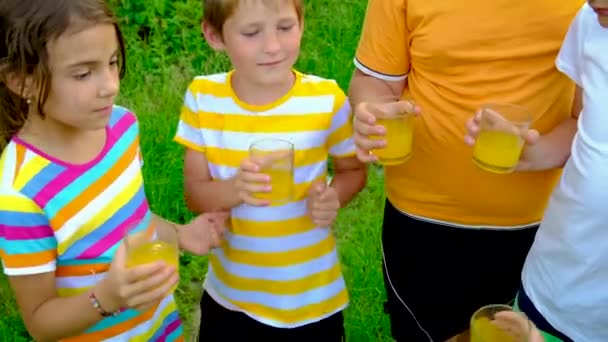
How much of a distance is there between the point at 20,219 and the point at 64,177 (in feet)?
0.50

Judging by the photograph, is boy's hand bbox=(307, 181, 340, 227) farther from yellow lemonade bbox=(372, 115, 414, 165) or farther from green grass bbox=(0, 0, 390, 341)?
green grass bbox=(0, 0, 390, 341)

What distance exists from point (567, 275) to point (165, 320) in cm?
114

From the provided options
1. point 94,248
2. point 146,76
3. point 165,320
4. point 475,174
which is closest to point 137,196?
point 94,248

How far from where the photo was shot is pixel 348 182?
2.52 meters

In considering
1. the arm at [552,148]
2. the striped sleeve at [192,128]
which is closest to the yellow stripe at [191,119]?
the striped sleeve at [192,128]

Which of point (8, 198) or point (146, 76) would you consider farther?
point (146, 76)

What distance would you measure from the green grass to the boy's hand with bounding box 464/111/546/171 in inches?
53.1

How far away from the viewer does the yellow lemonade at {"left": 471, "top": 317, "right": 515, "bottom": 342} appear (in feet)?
6.29

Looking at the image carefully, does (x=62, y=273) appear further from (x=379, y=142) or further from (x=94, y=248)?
(x=379, y=142)

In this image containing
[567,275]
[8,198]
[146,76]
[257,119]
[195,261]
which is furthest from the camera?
[146,76]

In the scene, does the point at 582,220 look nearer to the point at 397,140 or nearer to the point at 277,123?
the point at 397,140

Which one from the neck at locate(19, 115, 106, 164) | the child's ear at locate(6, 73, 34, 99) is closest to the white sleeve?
the neck at locate(19, 115, 106, 164)

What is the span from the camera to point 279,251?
7.91 feet

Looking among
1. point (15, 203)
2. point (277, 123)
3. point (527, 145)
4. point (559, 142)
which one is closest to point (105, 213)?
point (15, 203)
